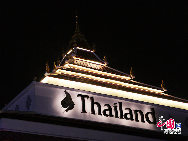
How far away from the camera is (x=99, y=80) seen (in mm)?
21172

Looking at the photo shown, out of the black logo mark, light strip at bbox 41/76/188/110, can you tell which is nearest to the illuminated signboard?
the black logo mark

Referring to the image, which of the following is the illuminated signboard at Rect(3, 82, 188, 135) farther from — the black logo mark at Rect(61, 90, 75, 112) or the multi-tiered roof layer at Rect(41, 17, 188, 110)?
A: the multi-tiered roof layer at Rect(41, 17, 188, 110)

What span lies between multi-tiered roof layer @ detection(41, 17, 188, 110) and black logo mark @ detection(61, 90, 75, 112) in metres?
1.34

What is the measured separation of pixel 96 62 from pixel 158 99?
17.2 ft

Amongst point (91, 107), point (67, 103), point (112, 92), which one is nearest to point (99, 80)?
point (112, 92)

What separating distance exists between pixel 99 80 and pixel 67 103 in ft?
13.8

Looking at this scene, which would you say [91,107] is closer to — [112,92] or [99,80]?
[112,92]

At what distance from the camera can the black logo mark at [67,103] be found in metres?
17.4

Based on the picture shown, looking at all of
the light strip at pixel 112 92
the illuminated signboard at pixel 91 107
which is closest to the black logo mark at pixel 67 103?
the illuminated signboard at pixel 91 107

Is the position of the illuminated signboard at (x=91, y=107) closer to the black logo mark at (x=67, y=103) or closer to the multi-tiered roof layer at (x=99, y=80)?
the black logo mark at (x=67, y=103)

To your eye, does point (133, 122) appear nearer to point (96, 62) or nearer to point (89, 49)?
point (96, 62)

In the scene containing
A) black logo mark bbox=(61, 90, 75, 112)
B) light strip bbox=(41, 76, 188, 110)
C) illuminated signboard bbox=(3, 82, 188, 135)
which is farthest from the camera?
light strip bbox=(41, 76, 188, 110)

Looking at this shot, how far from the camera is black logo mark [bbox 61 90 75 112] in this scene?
17.4 meters

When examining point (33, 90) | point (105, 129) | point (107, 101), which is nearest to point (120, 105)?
point (107, 101)
